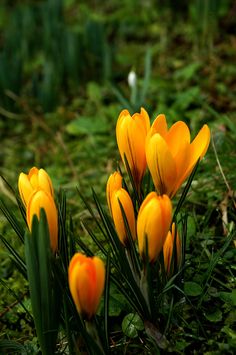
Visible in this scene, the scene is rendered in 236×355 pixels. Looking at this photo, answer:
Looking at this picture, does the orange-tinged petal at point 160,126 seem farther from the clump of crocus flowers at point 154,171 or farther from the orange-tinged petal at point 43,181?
the orange-tinged petal at point 43,181

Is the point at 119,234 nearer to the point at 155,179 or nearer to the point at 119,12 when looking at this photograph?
the point at 155,179

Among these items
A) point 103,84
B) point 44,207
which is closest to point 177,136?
point 44,207

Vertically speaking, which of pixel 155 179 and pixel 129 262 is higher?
pixel 155 179

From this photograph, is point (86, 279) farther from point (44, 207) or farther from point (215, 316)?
point (215, 316)

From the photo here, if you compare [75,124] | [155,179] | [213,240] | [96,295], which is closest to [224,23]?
[75,124]

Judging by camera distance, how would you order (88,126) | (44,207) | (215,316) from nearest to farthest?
(44,207)
(215,316)
(88,126)

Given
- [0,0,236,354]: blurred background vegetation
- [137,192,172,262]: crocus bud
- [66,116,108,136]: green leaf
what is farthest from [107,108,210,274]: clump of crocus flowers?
[66,116,108,136]: green leaf
